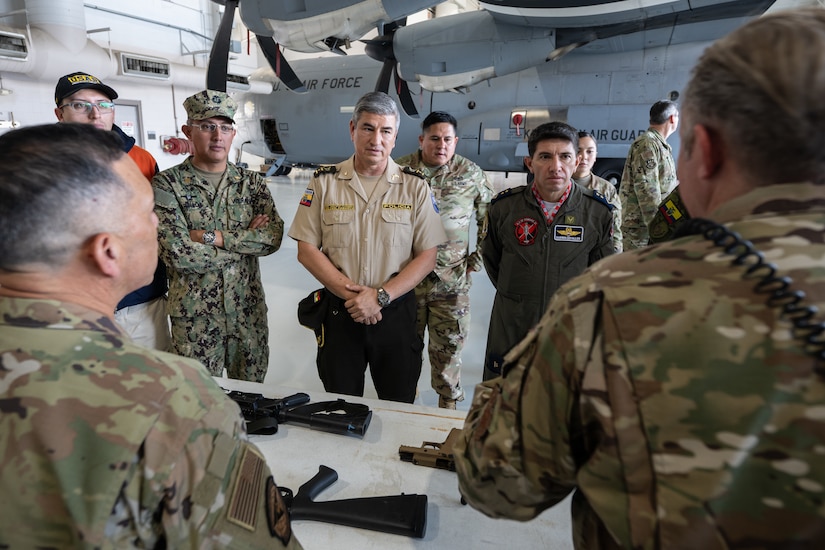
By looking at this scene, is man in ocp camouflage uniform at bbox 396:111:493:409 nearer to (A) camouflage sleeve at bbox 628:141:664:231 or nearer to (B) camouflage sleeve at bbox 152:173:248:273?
(B) camouflage sleeve at bbox 152:173:248:273

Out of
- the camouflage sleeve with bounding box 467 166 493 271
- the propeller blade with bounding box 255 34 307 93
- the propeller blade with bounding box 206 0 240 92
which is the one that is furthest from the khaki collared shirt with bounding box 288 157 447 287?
the propeller blade with bounding box 255 34 307 93

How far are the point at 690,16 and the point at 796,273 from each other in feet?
20.1

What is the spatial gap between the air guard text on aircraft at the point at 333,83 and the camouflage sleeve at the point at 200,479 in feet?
28.6

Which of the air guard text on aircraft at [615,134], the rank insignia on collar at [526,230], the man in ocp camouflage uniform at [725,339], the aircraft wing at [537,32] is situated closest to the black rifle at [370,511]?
the man in ocp camouflage uniform at [725,339]

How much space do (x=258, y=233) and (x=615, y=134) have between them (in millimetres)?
5706

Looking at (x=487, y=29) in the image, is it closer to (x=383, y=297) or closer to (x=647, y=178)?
(x=647, y=178)

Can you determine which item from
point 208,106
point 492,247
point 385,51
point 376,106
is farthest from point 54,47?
point 492,247

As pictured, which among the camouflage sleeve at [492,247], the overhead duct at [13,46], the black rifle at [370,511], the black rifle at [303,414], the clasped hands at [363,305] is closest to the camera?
the black rifle at [370,511]

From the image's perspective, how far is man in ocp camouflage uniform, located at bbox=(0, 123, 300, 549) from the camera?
0.64 metres

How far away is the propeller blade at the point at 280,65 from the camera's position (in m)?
6.56

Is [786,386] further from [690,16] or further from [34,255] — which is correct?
[690,16]

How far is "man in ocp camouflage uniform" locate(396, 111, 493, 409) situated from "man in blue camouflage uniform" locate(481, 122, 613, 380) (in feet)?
1.55

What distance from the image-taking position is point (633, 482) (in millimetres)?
627

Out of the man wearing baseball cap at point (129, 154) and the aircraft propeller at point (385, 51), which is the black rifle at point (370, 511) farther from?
the aircraft propeller at point (385, 51)
